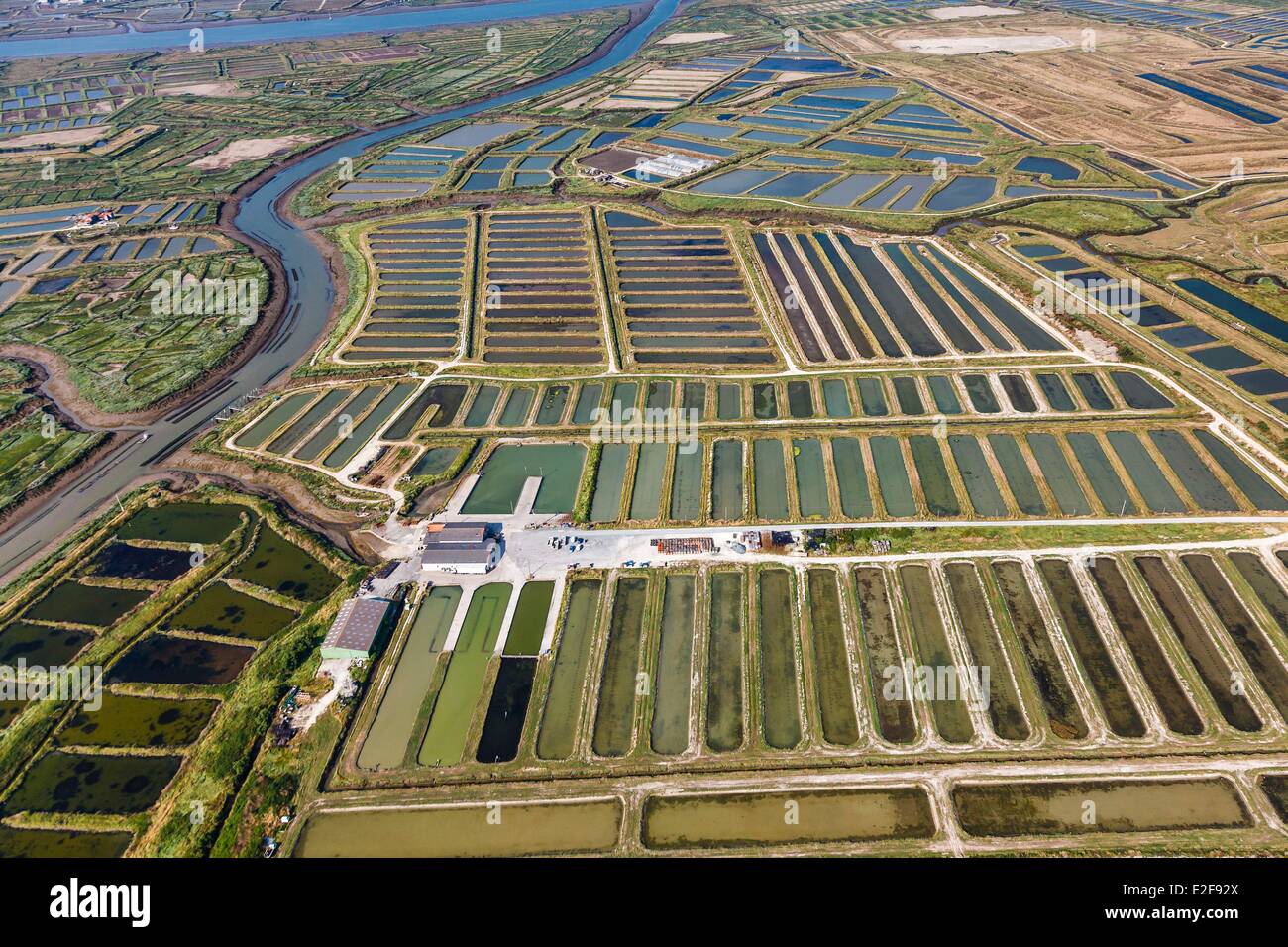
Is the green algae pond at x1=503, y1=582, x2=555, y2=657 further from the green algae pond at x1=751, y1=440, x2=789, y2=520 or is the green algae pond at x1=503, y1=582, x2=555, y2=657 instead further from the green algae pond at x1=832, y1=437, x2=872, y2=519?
the green algae pond at x1=832, y1=437, x2=872, y2=519

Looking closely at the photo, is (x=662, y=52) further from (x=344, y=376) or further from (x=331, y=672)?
(x=331, y=672)

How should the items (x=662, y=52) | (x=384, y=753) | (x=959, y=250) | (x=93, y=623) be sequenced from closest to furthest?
(x=384, y=753) < (x=93, y=623) < (x=959, y=250) < (x=662, y=52)

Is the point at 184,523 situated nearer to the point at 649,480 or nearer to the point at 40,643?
the point at 40,643

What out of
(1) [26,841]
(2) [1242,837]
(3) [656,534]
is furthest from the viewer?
(3) [656,534]

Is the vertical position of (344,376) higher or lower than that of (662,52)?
lower

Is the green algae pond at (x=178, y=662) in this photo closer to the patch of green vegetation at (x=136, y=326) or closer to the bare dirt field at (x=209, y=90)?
the patch of green vegetation at (x=136, y=326)

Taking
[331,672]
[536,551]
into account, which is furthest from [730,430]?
[331,672]

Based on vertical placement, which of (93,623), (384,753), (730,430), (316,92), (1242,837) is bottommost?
(1242,837)
